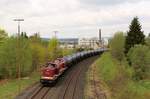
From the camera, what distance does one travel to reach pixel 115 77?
1978 inches

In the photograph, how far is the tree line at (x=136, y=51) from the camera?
2985 inches

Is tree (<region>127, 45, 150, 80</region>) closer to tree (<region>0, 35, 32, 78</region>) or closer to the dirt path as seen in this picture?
the dirt path

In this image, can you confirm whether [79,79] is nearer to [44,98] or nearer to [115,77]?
[115,77]

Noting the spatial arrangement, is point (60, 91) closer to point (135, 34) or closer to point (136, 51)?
point (136, 51)

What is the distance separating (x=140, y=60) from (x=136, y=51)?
2556 millimetres

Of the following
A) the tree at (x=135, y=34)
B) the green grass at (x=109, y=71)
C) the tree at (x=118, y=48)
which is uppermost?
the tree at (x=135, y=34)

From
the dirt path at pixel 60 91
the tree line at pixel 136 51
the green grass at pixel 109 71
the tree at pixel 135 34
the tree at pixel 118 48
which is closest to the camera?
the dirt path at pixel 60 91

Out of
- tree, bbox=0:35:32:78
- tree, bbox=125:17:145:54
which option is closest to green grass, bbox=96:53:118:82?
tree, bbox=125:17:145:54

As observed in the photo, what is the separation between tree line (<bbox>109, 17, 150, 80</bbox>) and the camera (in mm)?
75812

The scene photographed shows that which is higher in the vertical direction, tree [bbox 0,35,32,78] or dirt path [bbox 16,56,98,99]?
tree [bbox 0,35,32,78]

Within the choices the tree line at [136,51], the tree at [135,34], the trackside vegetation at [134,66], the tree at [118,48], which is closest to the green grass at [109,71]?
the trackside vegetation at [134,66]

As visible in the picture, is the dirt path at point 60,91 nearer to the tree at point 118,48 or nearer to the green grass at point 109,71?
the green grass at point 109,71

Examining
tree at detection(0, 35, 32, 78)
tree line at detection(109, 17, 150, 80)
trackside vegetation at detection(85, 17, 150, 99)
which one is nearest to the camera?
trackside vegetation at detection(85, 17, 150, 99)

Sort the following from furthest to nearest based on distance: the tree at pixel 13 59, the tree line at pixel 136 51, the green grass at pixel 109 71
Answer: the tree line at pixel 136 51
the tree at pixel 13 59
the green grass at pixel 109 71
